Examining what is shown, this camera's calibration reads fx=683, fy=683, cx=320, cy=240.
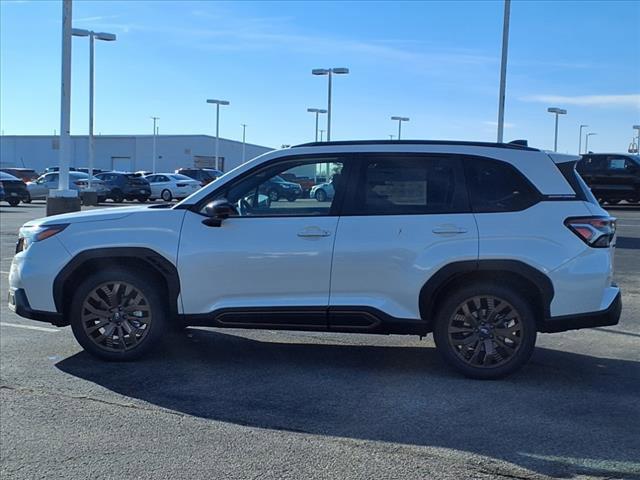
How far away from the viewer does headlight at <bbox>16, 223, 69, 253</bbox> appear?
6.14 metres

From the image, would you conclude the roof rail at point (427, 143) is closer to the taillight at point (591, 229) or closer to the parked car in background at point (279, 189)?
the parked car in background at point (279, 189)

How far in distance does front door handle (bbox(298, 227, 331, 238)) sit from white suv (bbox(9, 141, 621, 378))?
0.5 inches

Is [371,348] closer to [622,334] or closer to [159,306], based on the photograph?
[159,306]

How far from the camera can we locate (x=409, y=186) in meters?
5.85

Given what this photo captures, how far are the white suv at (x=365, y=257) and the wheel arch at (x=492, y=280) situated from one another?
0.5 inches

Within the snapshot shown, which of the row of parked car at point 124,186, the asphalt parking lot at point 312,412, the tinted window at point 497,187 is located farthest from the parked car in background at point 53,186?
the tinted window at point 497,187

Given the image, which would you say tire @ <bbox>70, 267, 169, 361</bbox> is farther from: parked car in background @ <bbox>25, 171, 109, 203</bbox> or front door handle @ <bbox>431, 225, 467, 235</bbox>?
parked car in background @ <bbox>25, 171, 109, 203</bbox>

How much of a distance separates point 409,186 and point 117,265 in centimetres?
268

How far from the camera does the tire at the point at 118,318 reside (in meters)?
6.05

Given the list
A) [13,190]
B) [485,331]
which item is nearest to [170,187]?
[13,190]

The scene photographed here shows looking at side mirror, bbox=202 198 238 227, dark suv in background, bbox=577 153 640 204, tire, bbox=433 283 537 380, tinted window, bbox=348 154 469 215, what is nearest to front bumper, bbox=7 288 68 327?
side mirror, bbox=202 198 238 227

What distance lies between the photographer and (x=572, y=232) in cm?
559

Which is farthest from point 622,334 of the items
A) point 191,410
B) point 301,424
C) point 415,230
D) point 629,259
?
point 629,259

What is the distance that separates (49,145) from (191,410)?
292 ft
